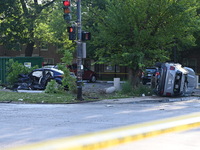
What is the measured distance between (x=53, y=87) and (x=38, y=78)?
234cm

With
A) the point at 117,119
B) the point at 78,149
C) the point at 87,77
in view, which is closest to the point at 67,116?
the point at 117,119

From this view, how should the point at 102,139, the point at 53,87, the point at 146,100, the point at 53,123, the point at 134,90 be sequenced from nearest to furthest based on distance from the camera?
the point at 102,139, the point at 53,123, the point at 146,100, the point at 53,87, the point at 134,90

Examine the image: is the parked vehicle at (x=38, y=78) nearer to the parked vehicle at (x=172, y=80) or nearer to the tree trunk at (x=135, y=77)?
the tree trunk at (x=135, y=77)

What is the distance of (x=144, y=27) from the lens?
1812cm

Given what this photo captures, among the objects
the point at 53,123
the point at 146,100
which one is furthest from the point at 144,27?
the point at 53,123

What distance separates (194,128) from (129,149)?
2470mm

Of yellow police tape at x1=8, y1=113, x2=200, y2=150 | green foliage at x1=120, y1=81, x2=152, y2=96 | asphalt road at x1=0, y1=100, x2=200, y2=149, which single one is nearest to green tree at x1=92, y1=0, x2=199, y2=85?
green foliage at x1=120, y1=81, x2=152, y2=96

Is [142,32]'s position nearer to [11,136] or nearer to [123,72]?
[11,136]

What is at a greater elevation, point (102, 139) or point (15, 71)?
point (15, 71)

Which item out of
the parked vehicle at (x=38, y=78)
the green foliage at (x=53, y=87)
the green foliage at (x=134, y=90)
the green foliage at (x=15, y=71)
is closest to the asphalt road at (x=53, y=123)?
the green foliage at (x=53, y=87)

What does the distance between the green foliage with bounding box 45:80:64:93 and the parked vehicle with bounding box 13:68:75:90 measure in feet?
3.30

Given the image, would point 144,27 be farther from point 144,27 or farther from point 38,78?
point 38,78

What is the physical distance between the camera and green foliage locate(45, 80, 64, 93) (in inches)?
680

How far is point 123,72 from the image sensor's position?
37250 mm
